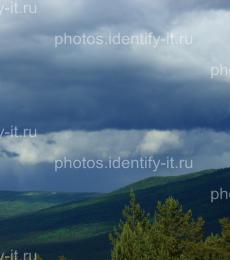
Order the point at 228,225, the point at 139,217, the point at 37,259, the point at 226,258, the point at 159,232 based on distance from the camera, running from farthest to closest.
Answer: the point at 37,259
the point at 139,217
the point at 159,232
the point at 228,225
the point at 226,258

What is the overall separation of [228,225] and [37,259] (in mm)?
34479

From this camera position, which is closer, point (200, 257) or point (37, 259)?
point (200, 257)

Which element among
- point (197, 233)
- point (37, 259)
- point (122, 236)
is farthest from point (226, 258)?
point (37, 259)

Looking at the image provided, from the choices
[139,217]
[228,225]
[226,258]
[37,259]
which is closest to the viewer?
[226,258]

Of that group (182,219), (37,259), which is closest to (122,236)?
(182,219)

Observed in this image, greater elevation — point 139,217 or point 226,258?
point 139,217

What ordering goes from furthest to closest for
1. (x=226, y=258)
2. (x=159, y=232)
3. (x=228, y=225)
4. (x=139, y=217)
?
(x=139, y=217)
(x=159, y=232)
(x=228, y=225)
(x=226, y=258)

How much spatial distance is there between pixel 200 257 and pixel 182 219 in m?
10.5

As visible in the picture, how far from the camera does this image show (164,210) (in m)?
80.8

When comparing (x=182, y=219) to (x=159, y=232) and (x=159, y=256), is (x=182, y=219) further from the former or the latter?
(x=159, y=256)

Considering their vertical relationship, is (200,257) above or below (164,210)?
below

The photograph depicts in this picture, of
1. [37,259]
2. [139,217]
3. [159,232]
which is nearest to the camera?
[159,232]

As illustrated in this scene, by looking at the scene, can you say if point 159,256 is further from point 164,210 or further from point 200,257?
point 164,210

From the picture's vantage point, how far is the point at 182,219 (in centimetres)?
8069
